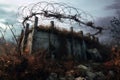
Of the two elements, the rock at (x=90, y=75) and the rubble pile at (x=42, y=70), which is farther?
the rock at (x=90, y=75)

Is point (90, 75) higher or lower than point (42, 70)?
lower

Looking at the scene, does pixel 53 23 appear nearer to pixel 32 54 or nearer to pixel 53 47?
pixel 53 47

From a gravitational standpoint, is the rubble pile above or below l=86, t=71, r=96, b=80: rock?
above

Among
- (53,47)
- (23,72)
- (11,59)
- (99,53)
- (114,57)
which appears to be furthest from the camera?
(99,53)

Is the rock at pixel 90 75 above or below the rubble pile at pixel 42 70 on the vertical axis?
below

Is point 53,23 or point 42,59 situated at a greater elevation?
point 53,23

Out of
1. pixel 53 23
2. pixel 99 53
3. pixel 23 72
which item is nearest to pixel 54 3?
pixel 53 23

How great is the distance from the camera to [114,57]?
2542cm

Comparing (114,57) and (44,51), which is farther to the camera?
(114,57)

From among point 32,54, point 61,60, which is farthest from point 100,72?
point 32,54

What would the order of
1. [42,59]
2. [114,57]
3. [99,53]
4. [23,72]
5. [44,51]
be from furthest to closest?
[99,53] < [114,57] < [44,51] < [42,59] < [23,72]

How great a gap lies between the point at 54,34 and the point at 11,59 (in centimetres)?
637

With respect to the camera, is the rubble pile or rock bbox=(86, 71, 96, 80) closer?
the rubble pile

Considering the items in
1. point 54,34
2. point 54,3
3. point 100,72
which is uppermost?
point 54,3
